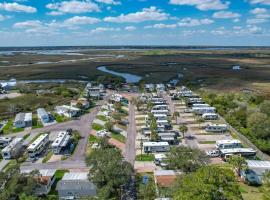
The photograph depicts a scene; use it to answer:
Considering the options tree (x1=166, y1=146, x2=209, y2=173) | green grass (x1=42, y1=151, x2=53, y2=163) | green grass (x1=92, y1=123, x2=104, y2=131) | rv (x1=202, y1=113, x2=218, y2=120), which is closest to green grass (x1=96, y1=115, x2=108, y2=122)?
green grass (x1=92, y1=123, x2=104, y2=131)

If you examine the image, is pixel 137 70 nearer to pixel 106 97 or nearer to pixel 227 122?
pixel 106 97

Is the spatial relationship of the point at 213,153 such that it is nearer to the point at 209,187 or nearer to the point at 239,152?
the point at 239,152

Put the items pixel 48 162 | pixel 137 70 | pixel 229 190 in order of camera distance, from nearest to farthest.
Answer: pixel 229 190, pixel 48 162, pixel 137 70

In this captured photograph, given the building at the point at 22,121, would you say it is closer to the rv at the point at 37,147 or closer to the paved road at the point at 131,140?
the rv at the point at 37,147

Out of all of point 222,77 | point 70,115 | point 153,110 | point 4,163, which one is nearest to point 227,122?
point 153,110

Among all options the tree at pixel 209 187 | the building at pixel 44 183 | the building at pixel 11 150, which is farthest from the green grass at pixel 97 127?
the tree at pixel 209 187
